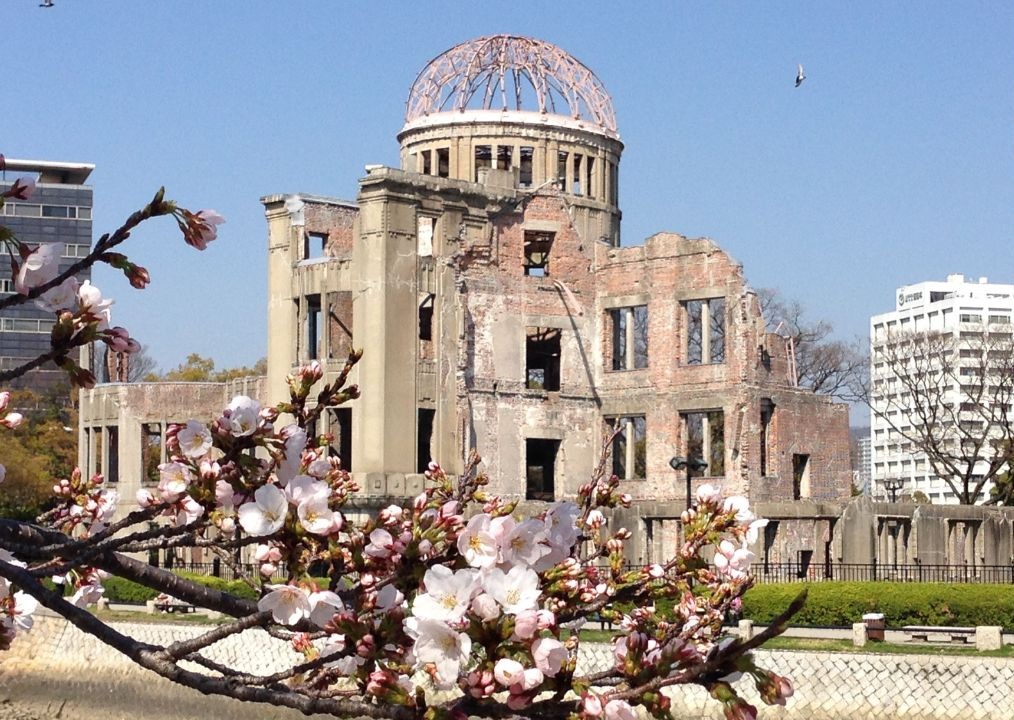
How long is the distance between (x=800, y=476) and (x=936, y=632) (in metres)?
18.6

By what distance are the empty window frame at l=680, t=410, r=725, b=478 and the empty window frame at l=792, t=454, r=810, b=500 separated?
1903 mm

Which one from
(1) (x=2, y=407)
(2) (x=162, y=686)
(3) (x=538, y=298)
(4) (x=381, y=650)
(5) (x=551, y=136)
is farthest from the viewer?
(5) (x=551, y=136)

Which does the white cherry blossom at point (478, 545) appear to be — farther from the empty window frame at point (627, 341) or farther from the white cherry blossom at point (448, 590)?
the empty window frame at point (627, 341)

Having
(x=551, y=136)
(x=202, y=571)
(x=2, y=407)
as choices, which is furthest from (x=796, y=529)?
(x=2, y=407)

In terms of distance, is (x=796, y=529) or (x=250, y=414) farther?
(x=796, y=529)

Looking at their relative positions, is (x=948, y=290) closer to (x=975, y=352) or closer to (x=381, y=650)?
(x=975, y=352)

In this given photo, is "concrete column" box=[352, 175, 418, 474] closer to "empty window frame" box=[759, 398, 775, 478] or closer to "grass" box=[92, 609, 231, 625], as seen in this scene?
"grass" box=[92, 609, 231, 625]

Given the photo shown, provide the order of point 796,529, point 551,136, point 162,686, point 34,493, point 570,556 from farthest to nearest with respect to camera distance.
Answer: point 34,493, point 551,136, point 796,529, point 162,686, point 570,556

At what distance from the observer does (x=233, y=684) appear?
5965 millimetres

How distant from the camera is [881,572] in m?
39.4

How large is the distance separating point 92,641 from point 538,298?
17.2m

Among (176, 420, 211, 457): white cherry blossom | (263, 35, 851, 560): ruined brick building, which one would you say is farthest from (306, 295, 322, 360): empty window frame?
(176, 420, 211, 457): white cherry blossom

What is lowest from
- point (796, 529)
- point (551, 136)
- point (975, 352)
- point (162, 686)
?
point (162, 686)

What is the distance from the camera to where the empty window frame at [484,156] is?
5725cm
